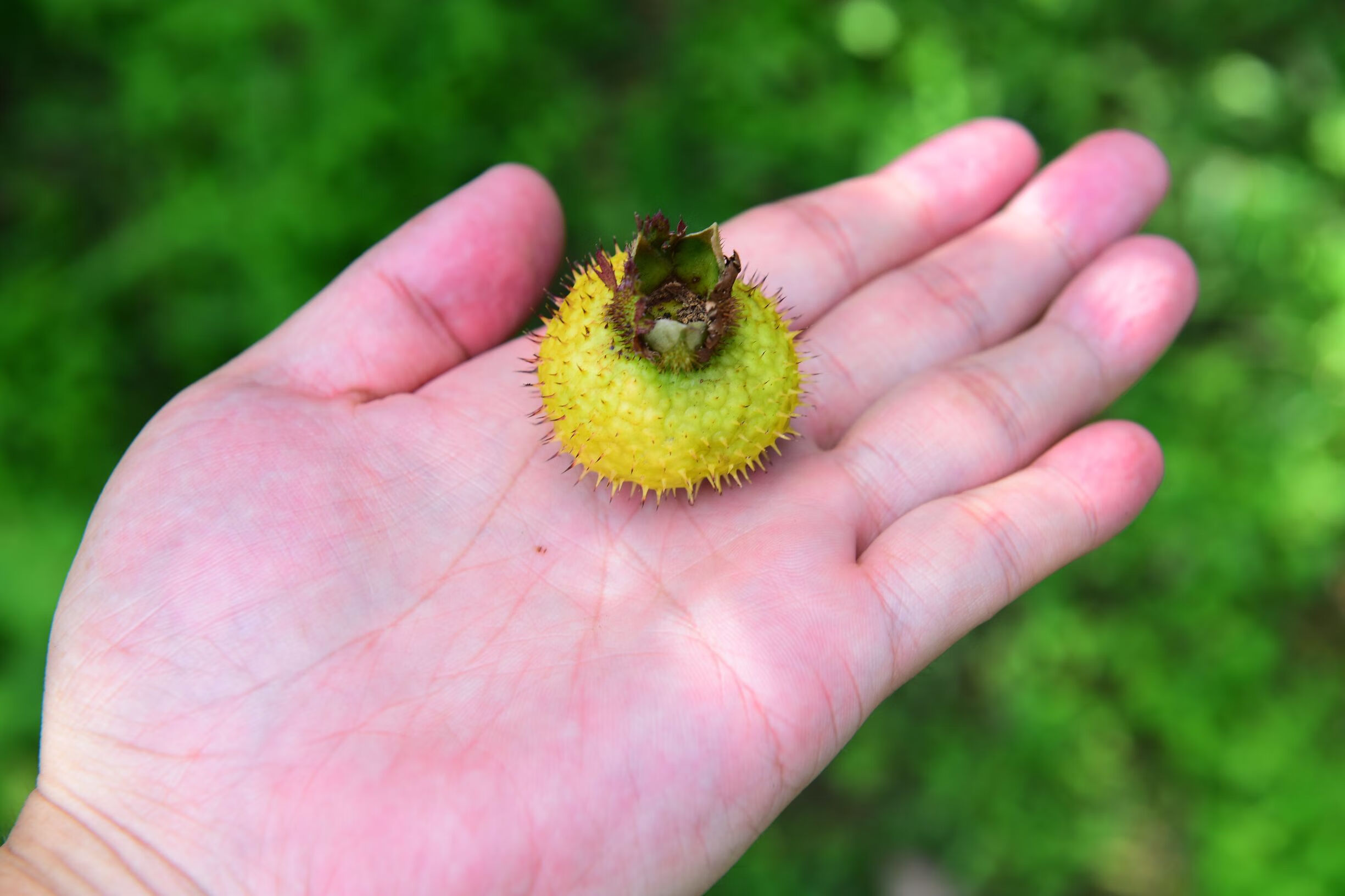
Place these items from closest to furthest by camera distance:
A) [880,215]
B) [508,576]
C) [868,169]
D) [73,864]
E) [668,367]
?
[73,864], [668,367], [508,576], [880,215], [868,169]


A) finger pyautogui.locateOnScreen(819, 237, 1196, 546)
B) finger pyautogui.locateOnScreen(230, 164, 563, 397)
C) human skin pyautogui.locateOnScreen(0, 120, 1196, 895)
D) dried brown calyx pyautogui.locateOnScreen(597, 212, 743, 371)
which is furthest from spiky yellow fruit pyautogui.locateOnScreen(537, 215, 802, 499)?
finger pyautogui.locateOnScreen(230, 164, 563, 397)

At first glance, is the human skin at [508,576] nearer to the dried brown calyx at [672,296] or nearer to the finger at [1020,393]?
the finger at [1020,393]

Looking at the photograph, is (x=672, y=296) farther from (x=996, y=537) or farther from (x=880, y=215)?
(x=880, y=215)

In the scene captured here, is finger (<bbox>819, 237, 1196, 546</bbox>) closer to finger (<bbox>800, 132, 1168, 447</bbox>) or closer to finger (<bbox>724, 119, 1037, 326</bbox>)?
finger (<bbox>800, 132, 1168, 447</bbox>)

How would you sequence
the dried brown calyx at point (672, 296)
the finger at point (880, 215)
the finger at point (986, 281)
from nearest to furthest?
the dried brown calyx at point (672, 296), the finger at point (986, 281), the finger at point (880, 215)

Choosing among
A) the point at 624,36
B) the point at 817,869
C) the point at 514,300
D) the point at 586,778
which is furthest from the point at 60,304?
the point at 817,869

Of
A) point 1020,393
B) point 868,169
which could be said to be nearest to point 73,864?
point 1020,393

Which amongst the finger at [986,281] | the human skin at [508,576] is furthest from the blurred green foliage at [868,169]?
the human skin at [508,576]
